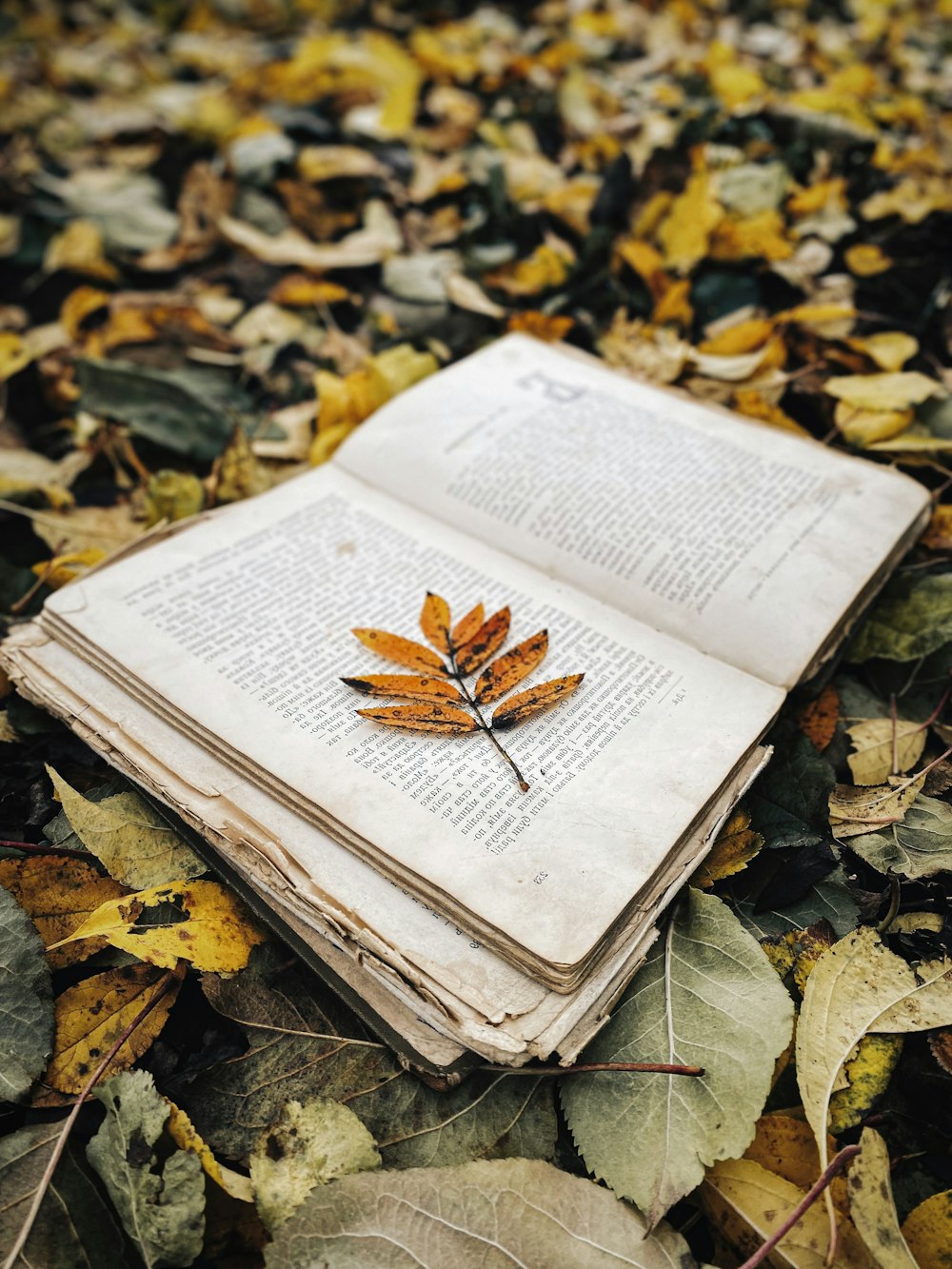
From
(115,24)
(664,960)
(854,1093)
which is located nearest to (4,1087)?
(664,960)

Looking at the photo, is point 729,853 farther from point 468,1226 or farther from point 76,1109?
point 76,1109

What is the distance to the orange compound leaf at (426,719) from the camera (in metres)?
0.78

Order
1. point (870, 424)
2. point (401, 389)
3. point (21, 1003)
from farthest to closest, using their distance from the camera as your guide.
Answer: point (401, 389), point (870, 424), point (21, 1003)

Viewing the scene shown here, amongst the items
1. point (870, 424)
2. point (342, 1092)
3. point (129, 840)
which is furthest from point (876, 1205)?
point (870, 424)

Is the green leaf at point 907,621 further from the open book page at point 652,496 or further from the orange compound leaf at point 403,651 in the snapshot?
the orange compound leaf at point 403,651

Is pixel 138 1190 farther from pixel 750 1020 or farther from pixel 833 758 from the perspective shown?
pixel 833 758

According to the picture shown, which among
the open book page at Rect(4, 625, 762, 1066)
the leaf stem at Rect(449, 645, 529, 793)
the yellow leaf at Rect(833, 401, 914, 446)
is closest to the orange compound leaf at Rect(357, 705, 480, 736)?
the leaf stem at Rect(449, 645, 529, 793)

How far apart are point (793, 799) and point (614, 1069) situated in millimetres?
307

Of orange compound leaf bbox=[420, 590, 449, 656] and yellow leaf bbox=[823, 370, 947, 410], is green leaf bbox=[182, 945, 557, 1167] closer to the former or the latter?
orange compound leaf bbox=[420, 590, 449, 656]

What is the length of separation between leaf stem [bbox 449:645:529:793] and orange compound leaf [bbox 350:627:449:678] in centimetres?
1

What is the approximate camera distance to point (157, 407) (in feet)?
4.01

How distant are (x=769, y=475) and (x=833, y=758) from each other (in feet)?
1.17

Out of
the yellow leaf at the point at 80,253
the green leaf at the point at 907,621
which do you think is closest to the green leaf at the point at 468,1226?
the green leaf at the point at 907,621

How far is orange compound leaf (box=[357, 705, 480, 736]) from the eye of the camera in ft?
2.56
